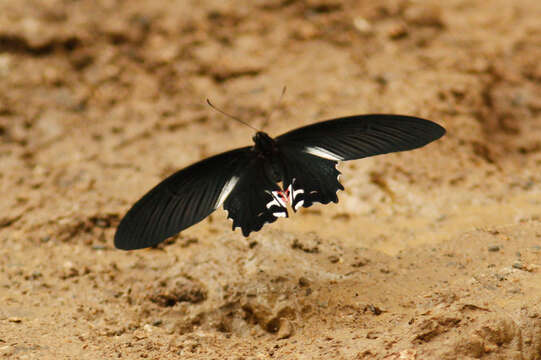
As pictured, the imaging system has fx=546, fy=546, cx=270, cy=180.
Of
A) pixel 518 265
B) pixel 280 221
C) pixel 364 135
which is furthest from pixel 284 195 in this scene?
pixel 518 265

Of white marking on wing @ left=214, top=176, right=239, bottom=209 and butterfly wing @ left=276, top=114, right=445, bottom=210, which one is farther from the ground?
butterfly wing @ left=276, top=114, right=445, bottom=210

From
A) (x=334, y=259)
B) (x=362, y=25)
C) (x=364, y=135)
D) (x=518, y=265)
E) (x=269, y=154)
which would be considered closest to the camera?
(x=518, y=265)

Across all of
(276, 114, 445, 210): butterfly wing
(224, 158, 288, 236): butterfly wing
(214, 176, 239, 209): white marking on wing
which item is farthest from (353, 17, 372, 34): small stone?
(214, 176, 239, 209): white marking on wing

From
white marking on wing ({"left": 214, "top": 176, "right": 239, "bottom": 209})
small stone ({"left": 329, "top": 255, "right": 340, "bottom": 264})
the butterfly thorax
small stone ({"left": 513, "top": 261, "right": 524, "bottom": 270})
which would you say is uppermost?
the butterfly thorax

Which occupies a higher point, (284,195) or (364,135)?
(364,135)

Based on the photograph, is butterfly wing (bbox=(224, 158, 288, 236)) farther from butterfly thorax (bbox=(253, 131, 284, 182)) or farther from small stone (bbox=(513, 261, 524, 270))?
small stone (bbox=(513, 261, 524, 270))

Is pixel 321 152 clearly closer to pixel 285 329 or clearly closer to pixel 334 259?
pixel 334 259

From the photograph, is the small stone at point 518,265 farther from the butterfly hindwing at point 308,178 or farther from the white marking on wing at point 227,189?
the white marking on wing at point 227,189

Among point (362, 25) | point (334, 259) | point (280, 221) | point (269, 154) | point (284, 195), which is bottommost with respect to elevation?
point (334, 259)

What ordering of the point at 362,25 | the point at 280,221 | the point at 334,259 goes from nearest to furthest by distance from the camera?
the point at 334,259 → the point at 280,221 → the point at 362,25
